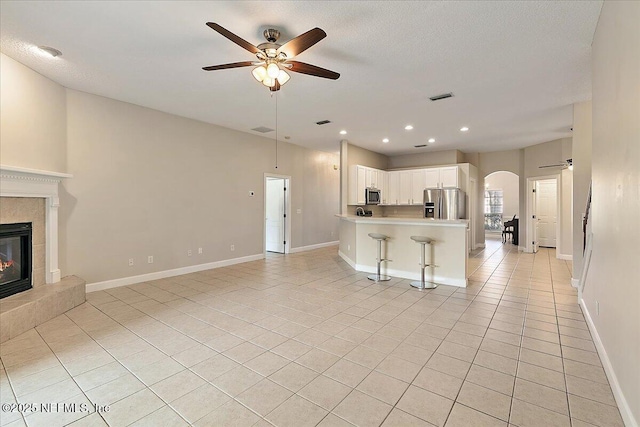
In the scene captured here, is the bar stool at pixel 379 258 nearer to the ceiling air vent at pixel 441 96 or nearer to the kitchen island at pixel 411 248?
the kitchen island at pixel 411 248

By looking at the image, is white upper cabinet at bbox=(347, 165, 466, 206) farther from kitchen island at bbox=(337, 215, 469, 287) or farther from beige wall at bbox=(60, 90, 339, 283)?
beige wall at bbox=(60, 90, 339, 283)

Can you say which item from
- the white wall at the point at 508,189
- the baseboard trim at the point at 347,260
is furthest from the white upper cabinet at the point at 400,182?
the white wall at the point at 508,189

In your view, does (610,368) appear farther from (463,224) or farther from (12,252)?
(12,252)

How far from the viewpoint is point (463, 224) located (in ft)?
14.8

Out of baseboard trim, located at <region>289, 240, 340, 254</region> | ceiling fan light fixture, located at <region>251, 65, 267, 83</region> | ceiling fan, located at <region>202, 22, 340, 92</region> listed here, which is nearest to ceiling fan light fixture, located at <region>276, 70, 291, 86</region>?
ceiling fan, located at <region>202, 22, 340, 92</region>

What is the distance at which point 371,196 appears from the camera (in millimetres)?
7969

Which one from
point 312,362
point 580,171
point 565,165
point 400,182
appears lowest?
point 312,362

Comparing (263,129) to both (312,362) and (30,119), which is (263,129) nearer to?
(30,119)

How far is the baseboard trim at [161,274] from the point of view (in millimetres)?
4466

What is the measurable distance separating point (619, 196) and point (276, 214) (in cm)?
683

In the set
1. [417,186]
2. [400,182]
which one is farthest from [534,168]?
[400,182]

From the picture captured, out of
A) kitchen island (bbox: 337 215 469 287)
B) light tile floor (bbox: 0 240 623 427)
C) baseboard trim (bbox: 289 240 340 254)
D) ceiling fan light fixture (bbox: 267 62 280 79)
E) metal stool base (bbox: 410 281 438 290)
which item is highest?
ceiling fan light fixture (bbox: 267 62 280 79)

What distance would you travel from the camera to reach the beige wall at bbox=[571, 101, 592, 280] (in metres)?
4.24

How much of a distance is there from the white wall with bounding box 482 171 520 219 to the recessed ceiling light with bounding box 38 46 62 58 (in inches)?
556
